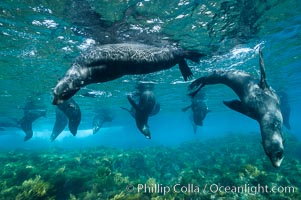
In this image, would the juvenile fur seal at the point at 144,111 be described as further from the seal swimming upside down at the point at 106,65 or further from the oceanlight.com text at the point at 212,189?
the seal swimming upside down at the point at 106,65

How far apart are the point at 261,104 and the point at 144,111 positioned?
5151 mm

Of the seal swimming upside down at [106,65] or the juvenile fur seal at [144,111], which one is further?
the juvenile fur seal at [144,111]

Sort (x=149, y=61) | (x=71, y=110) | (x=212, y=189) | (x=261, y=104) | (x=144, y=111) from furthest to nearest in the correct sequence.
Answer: (x=71, y=110) < (x=144, y=111) < (x=212, y=189) < (x=261, y=104) < (x=149, y=61)

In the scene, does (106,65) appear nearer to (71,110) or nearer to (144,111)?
(144,111)

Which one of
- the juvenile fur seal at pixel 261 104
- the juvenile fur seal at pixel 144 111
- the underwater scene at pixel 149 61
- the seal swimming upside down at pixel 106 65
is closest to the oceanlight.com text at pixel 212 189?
the underwater scene at pixel 149 61

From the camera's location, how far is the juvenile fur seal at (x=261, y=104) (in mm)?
5105

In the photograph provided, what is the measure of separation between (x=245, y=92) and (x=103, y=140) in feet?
282

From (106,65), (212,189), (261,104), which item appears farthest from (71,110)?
(261,104)

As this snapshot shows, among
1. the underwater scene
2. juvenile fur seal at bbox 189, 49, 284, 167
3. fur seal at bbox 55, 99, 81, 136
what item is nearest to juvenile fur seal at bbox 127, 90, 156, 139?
the underwater scene

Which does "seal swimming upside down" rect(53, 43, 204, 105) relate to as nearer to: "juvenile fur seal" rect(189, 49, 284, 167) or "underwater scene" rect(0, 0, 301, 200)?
"underwater scene" rect(0, 0, 301, 200)

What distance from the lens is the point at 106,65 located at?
211 inches

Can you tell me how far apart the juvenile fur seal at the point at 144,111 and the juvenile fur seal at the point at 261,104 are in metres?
2.45

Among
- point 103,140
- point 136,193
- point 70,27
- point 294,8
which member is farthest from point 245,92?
point 103,140

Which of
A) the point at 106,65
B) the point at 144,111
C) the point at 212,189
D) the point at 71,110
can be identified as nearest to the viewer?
the point at 106,65
